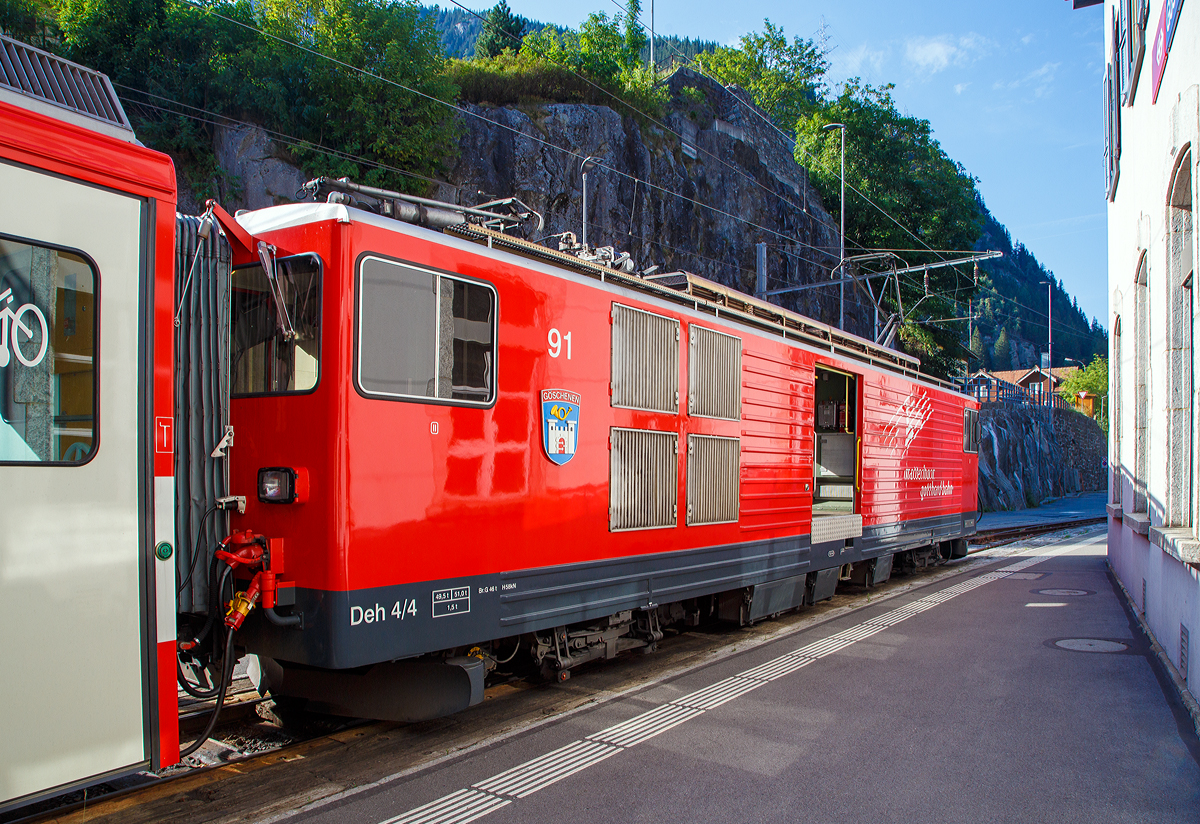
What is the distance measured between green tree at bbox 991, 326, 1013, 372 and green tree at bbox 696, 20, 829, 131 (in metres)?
90.4

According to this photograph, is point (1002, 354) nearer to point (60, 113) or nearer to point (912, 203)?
point (912, 203)

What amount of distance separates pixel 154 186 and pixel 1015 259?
607ft

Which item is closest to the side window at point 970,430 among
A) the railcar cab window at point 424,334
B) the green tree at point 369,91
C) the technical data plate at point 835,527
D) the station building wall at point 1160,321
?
the station building wall at point 1160,321

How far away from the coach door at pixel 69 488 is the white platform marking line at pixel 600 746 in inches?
58.5

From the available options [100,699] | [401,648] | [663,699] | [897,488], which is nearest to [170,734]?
[100,699]

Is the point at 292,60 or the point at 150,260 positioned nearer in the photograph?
the point at 150,260

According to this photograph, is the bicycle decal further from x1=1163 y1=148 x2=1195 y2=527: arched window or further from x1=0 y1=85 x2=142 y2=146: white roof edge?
x1=1163 y1=148 x2=1195 y2=527: arched window

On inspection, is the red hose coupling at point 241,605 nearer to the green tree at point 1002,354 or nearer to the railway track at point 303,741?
the railway track at point 303,741

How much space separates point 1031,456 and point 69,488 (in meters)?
46.6

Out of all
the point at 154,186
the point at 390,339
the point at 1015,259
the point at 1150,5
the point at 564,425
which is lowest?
the point at 564,425

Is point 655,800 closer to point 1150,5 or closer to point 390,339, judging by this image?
point 390,339

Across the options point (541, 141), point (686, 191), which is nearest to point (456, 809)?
point (541, 141)

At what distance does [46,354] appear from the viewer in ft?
11.1

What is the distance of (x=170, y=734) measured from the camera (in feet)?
12.0
